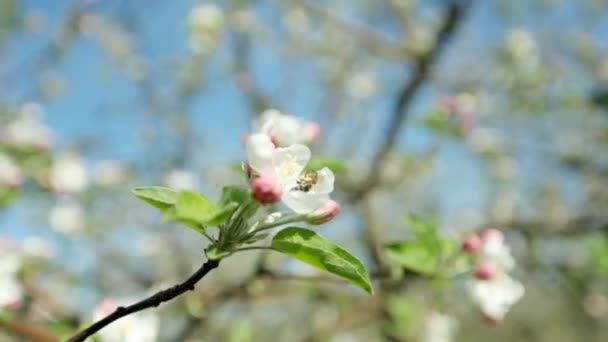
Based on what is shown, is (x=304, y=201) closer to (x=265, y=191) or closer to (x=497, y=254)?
(x=265, y=191)

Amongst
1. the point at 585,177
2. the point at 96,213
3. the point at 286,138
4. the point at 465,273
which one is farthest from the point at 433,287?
the point at 585,177

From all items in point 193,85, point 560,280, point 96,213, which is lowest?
point 560,280

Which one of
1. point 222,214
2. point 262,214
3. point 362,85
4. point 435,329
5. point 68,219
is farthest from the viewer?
point 362,85

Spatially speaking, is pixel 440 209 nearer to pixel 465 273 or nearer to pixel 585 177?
pixel 585 177

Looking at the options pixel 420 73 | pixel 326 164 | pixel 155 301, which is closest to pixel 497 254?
pixel 326 164

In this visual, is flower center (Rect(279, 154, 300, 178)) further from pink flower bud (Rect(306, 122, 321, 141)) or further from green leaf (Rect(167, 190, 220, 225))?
pink flower bud (Rect(306, 122, 321, 141))

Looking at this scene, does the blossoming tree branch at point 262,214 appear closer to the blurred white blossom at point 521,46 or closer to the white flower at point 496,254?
the white flower at point 496,254
